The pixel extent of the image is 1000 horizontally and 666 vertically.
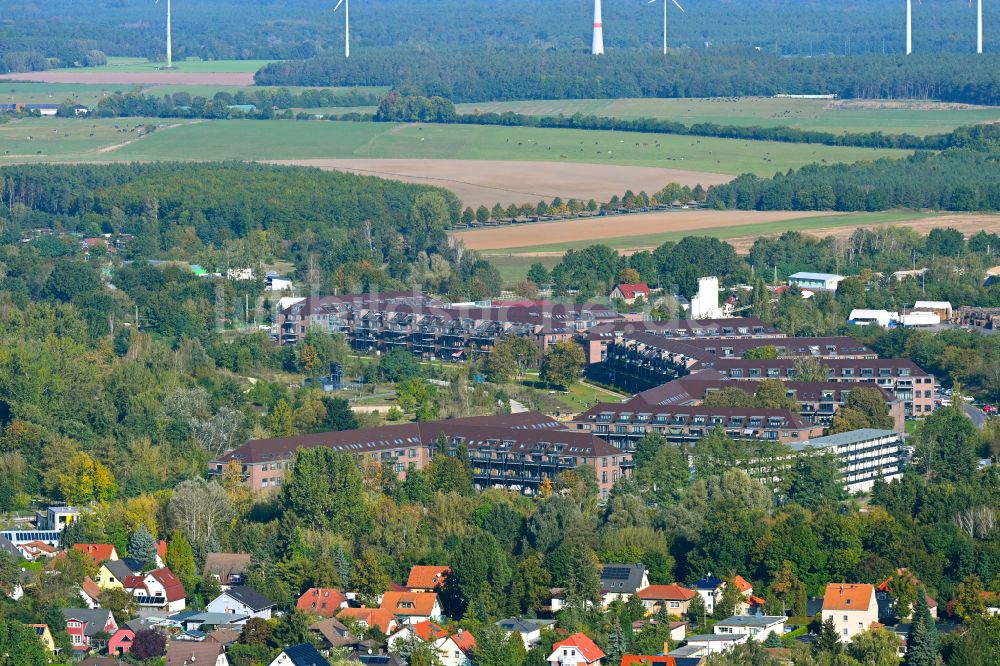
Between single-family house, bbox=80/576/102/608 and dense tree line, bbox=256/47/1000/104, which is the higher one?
dense tree line, bbox=256/47/1000/104

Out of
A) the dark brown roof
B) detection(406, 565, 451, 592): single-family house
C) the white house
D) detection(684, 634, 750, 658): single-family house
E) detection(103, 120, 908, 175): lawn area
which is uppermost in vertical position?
detection(103, 120, 908, 175): lawn area

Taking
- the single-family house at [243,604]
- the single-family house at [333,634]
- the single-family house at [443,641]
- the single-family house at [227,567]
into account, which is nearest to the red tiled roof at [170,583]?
the single-family house at [227,567]

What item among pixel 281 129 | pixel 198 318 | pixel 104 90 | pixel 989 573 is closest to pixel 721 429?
pixel 989 573

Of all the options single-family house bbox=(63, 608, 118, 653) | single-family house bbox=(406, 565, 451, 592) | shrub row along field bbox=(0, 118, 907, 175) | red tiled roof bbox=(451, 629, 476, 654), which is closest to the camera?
red tiled roof bbox=(451, 629, 476, 654)

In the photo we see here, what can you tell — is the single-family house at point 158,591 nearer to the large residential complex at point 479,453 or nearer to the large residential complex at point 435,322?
the large residential complex at point 479,453

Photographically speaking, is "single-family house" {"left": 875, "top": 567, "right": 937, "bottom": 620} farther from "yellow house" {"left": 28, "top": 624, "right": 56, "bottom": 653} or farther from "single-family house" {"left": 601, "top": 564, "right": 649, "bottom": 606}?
"yellow house" {"left": 28, "top": 624, "right": 56, "bottom": 653}

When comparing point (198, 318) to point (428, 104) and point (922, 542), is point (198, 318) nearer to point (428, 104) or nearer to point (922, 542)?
point (922, 542)

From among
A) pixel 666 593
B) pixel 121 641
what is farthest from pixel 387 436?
pixel 121 641

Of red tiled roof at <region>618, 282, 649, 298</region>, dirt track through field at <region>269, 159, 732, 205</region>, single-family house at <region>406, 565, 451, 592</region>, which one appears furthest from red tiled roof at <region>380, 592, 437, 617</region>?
dirt track through field at <region>269, 159, 732, 205</region>
